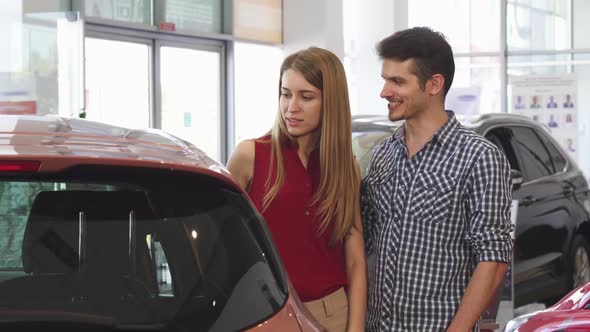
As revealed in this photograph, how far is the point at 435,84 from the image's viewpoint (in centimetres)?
331

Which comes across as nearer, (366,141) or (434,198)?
(434,198)

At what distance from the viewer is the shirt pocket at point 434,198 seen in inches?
128

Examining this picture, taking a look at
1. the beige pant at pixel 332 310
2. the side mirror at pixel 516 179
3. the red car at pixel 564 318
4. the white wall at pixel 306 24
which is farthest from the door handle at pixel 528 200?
the white wall at pixel 306 24

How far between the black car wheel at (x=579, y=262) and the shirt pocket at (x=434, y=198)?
18.9 feet

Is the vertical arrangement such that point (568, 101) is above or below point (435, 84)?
above

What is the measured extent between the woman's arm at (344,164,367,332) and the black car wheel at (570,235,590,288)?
5.59 metres

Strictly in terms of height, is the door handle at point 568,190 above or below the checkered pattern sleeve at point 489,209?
below

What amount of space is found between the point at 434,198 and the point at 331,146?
14.5 inches

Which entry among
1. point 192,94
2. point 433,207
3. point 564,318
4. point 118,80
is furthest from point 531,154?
point 192,94

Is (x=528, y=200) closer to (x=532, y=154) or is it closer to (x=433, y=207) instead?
(x=532, y=154)

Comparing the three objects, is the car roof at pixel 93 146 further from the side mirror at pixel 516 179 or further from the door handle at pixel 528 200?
the door handle at pixel 528 200

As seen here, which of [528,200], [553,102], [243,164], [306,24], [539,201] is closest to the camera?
[243,164]

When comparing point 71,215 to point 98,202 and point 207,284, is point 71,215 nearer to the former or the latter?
point 98,202

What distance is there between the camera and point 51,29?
10883 mm
